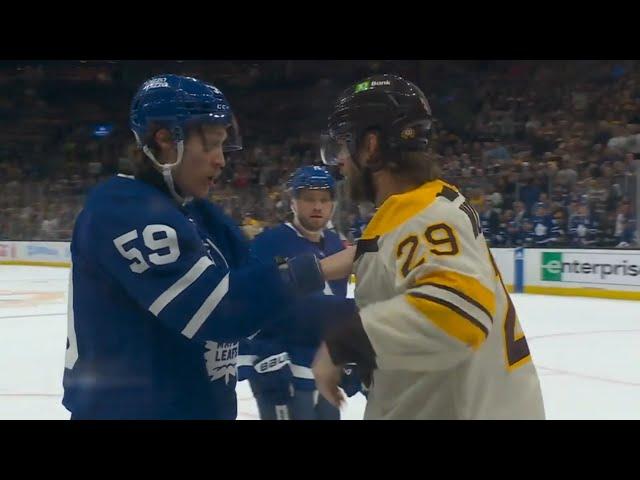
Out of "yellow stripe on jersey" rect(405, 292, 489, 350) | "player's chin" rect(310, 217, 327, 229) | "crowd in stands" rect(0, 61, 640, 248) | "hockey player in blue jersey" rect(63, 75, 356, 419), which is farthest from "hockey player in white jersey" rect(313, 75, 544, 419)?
"crowd in stands" rect(0, 61, 640, 248)

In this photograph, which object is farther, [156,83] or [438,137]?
[438,137]

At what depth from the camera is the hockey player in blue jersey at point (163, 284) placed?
1.27m

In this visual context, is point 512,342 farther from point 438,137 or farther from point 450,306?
point 438,137

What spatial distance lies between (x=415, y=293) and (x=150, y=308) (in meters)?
0.43

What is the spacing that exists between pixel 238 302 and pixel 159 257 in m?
0.14

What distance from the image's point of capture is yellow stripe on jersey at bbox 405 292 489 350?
1.12m

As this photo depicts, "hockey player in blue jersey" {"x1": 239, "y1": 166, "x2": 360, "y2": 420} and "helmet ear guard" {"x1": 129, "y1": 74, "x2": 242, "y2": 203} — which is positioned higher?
A: "helmet ear guard" {"x1": 129, "y1": 74, "x2": 242, "y2": 203}

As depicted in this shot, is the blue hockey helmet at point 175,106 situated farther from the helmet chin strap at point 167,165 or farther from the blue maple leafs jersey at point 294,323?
the blue maple leafs jersey at point 294,323

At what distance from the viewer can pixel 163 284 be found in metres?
1.26

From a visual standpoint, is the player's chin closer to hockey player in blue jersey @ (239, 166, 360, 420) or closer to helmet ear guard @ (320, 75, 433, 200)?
hockey player in blue jersey @ (239, 166, 360, 420)

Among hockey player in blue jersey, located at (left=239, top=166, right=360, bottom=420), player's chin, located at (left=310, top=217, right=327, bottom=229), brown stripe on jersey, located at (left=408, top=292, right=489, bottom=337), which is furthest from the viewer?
player's chin, located at (left=310, top=217, right=327, bottom=229)

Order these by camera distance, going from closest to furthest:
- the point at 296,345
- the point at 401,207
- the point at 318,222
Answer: the point at 401,207
the point at 296,345
the point at 318,222

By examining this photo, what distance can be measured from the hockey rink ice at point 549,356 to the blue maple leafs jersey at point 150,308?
49cm

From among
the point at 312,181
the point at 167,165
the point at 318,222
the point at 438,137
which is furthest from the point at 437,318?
the point at 438,137
